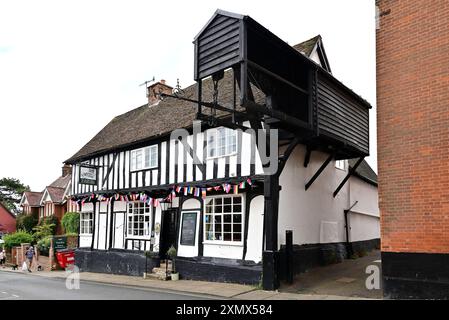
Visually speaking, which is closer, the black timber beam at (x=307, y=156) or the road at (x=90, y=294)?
the road at (x=90, y=294)

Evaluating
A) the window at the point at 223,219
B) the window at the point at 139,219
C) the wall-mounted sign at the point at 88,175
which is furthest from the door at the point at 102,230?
the window at the point at 223,219

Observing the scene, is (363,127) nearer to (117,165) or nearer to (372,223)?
(372,223)

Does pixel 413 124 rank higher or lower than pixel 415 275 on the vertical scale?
higher

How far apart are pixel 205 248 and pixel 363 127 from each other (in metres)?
7.42

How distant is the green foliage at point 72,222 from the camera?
1186 inches

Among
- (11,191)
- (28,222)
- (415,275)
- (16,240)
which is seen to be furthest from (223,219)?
(11,191)

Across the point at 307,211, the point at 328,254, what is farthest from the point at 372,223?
the point at 307,211

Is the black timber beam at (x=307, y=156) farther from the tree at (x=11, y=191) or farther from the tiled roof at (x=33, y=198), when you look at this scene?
the tree at (x=11, y=191)

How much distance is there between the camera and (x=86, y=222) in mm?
21328

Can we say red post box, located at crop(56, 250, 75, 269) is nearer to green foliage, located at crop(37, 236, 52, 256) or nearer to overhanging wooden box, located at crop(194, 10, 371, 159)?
green foliage, located at crop(37, 236, 52, 256)

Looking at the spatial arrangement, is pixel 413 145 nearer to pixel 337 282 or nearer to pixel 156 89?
pixel 337 282

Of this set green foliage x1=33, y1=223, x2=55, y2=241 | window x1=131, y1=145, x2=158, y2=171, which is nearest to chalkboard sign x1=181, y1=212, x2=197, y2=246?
window x1=131, y1=145, x2=158, y2=171

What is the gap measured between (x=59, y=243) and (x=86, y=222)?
3054 millimetres

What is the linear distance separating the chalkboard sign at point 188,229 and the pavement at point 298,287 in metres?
1.44
